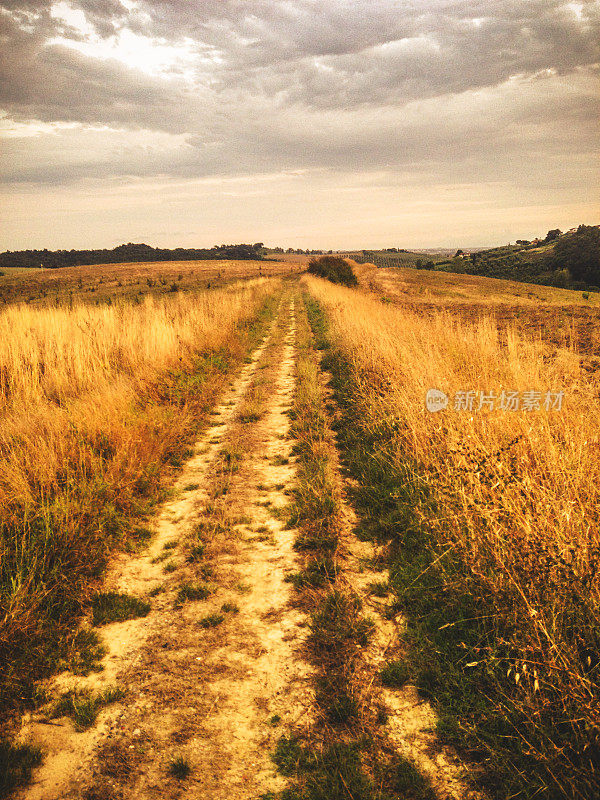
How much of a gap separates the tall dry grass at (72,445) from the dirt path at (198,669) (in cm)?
35

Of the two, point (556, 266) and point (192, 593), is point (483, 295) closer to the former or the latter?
point (192, 593)

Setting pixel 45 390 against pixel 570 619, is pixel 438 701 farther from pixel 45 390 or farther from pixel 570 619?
pixel 45 390

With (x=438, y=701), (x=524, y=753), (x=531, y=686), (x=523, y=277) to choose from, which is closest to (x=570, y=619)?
(x=531, y=686)

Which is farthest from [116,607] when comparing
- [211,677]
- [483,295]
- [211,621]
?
[483,295]

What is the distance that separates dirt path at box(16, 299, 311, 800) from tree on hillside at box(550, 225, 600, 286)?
227 ft

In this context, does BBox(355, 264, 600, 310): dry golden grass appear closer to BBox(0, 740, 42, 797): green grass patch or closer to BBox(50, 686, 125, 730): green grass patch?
BBox(50, 686, 125, 730): green grass patch

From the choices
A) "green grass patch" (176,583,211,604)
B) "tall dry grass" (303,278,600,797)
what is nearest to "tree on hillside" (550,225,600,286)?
"tall dry grass" (303,278,600,797)

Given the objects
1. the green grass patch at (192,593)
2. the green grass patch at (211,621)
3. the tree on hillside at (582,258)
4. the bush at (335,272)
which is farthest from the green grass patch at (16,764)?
the tree on hillside at (582,258)

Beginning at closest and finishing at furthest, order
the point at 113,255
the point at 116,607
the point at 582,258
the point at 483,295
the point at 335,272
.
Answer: the point at 116,607, the point at 483,295, the point at 335,272, the point at 582,258, the point at 113,255

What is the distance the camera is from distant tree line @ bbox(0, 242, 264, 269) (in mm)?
79838

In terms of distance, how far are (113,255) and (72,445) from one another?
11314 centimetres

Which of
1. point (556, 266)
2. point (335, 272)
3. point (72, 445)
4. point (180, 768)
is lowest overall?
point (180, 768)

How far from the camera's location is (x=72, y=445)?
448cm

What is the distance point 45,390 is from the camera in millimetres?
6668
